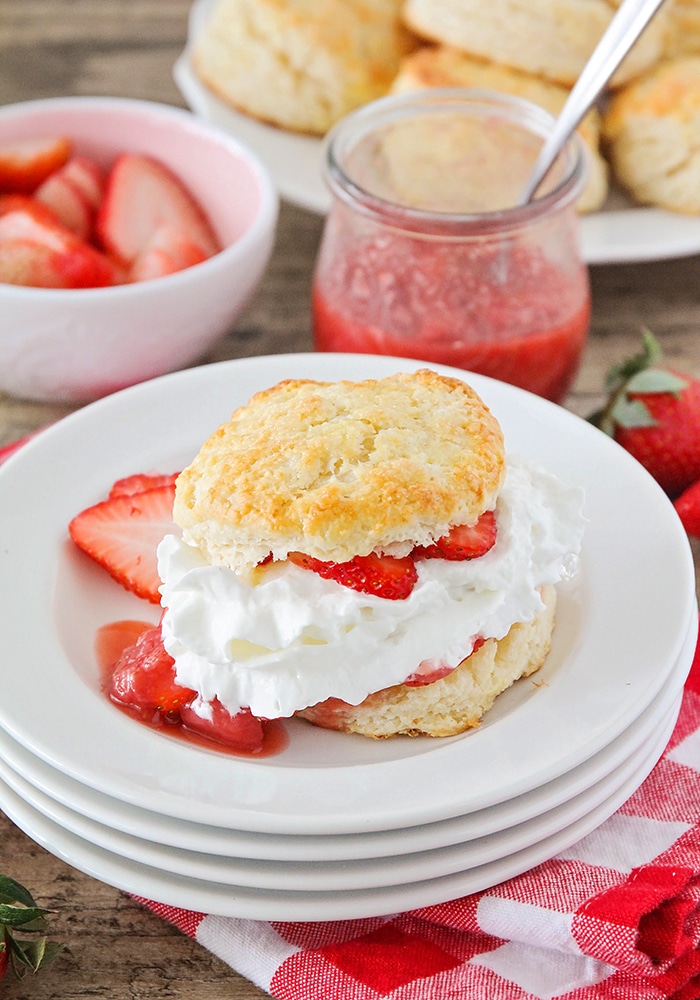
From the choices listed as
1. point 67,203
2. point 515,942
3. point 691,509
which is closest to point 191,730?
point 515,942

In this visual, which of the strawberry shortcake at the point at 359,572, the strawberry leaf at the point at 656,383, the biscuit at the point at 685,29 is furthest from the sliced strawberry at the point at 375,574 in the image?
the biscuit at the point at 685,29

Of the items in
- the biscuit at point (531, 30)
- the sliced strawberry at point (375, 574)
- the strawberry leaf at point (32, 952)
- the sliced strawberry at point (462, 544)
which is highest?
the biscuit at point (531, 30)

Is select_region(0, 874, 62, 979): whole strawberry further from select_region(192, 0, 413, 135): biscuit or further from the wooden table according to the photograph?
select_region(192, 0, 413, 135): biscuit

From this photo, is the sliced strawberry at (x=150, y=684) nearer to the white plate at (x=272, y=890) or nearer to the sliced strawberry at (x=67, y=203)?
the white plate at (x=272, y=890)

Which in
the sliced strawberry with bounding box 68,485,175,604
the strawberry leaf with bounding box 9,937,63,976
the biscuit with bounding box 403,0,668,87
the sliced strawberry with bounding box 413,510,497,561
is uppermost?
the biscuit with bounding box 403,0,668,87

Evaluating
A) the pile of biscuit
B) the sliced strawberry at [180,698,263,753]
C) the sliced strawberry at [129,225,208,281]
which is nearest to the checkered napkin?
the sliced strawberry at [180,698,263,753]
